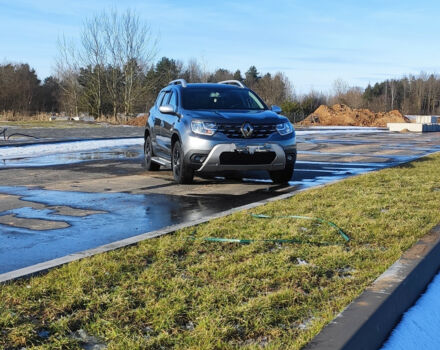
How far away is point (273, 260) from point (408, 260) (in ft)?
3.40

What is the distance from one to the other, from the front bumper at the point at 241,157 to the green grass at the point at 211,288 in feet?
9.69

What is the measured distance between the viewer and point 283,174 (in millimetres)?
9641

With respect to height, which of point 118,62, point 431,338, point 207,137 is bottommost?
point 431,338

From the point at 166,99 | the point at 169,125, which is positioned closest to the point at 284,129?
the point at 169,125

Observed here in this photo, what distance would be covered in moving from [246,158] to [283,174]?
3.67 ft

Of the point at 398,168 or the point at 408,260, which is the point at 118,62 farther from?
the point at 408,260

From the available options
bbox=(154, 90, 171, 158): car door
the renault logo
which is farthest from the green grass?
bbox=(154, 90, 171, 158): car door

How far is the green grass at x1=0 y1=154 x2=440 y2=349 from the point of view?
2975 mm

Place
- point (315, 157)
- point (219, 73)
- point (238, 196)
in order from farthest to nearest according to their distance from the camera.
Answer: point (219, 73) → point (315, 157) → point (238, 196)

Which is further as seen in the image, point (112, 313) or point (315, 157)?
point (315, 157)

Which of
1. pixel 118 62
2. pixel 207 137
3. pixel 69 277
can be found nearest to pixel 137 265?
pixel 69 277

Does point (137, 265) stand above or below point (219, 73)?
below

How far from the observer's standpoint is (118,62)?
45.4 m

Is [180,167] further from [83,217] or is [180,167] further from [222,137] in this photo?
[83,217]
